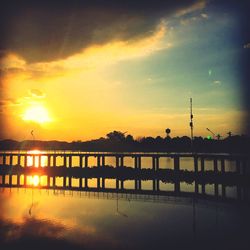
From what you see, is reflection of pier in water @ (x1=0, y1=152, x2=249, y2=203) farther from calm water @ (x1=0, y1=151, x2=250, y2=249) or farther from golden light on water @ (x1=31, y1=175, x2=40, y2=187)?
calm water @ (x1=0, y1=151, x2=250, y2=249)

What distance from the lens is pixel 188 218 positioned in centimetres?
3198

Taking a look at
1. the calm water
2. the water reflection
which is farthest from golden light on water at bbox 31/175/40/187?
the water reflection

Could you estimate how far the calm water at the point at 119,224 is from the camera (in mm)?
23953

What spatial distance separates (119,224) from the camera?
30.1 meters

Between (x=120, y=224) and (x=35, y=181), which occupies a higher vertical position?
(x=35, y=181)

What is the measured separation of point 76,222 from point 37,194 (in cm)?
2057

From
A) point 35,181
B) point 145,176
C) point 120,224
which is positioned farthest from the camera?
point 145,176

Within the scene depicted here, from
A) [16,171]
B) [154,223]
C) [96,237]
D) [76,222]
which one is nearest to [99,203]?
[76,222]

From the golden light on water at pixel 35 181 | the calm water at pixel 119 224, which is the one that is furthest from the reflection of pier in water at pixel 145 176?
the calm water at pixel 119 224

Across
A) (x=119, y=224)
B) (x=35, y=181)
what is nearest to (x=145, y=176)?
(x=35, y=181)

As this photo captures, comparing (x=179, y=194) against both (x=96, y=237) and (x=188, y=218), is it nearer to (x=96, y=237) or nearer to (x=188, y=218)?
(x=188, y=218)

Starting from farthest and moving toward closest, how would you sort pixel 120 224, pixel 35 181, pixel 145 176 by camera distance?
pixel 145 176, pixel 35 181, pixel 120 224

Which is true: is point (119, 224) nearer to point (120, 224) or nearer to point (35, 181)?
point (120, 224)

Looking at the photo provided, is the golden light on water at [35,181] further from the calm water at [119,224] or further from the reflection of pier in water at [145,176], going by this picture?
the calm water at [119,224]
